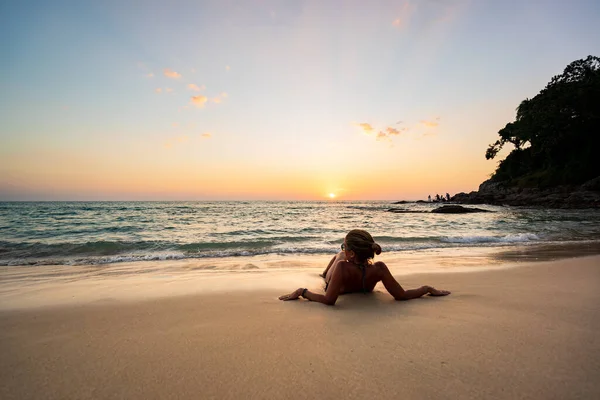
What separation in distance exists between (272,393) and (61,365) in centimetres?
157

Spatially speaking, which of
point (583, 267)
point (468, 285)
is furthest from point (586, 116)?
point (468, 285)

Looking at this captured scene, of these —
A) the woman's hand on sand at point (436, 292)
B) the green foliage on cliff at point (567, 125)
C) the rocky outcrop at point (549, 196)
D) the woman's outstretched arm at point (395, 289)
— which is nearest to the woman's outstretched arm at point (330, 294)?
the woman's outstretched arm at point (395, 289)

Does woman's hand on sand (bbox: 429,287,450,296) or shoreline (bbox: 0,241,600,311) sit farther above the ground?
woman's hand on sand (bbox: 429,287,450,296)

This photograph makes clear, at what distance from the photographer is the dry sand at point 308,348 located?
169 cm

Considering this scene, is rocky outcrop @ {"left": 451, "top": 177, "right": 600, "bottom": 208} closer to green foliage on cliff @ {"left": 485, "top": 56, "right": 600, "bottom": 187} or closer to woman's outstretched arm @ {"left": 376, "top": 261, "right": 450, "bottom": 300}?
green foliage on cliff @ {"left": 485, "top": 56, "right": 600, "bottom": 187}

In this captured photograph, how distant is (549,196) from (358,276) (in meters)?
47.6

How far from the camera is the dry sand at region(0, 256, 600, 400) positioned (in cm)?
169

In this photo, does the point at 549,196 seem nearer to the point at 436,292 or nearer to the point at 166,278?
the point at 436,292

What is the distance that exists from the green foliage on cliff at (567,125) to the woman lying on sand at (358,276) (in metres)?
52.8

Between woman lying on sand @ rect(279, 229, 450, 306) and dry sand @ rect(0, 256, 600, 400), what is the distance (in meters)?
0.17

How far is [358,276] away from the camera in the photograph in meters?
3.71

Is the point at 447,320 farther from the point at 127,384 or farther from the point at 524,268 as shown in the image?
the point at 524,268

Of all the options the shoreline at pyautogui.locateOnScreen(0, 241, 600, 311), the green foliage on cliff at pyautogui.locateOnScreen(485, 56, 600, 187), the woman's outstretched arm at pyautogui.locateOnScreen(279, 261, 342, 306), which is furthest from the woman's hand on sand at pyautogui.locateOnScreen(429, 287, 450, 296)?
the green foliage on cliff at pyautogui.locateOnScreen(485, 56, 600, 187)

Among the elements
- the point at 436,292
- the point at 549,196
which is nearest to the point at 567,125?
the point at 549,196
